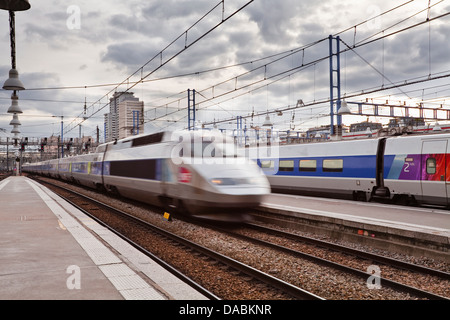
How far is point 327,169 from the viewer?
1702 cm

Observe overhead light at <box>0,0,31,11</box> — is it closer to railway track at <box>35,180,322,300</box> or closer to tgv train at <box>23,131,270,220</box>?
railway track at <box>35,180,322,300</box>

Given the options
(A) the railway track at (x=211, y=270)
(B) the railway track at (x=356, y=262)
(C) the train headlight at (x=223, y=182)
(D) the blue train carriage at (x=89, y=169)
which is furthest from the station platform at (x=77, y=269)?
(D) the blue train carriage at (x=89, y=169)

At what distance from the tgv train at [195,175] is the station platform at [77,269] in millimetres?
2811

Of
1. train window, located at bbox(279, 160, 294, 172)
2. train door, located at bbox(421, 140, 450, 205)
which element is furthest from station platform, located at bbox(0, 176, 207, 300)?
train window, located at bbox(279, 160, 294, 172)

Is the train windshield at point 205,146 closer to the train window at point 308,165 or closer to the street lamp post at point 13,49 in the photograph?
the street lamp post at point 13,49

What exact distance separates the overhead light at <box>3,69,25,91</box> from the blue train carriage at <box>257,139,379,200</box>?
12.8 m

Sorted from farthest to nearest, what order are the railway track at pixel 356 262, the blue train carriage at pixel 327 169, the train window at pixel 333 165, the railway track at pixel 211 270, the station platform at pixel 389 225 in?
1. the train window at pixel 333 165
2. the blue train carriage at pixel 327 169
3. the station platform at pixel 389 225
4. the railway track at pixel 356 262
5. the railway track at pixel 211 270

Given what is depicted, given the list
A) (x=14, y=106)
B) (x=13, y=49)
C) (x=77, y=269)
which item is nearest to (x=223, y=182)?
(x=77, y=269)

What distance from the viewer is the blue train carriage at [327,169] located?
598 inches

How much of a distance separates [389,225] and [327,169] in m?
8.20

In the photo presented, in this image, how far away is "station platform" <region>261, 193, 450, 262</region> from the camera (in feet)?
26.3

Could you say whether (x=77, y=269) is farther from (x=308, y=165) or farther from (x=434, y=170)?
(x=308, y=165)

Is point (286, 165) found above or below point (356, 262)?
above
